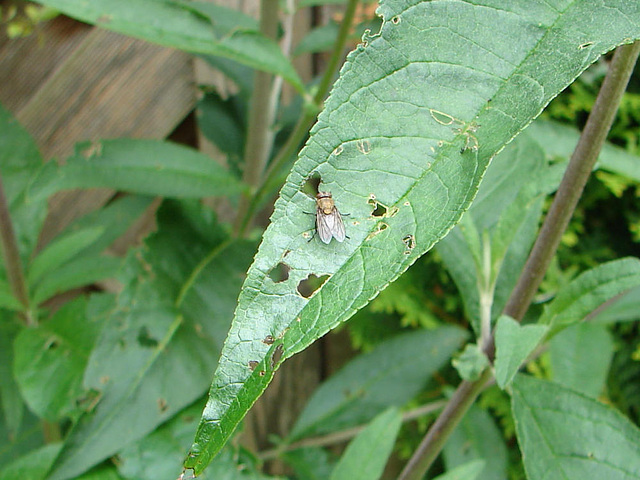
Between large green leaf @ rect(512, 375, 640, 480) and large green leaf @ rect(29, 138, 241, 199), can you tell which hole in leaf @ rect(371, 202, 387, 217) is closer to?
large green leaf @ rect(512, 375, 640, 480)

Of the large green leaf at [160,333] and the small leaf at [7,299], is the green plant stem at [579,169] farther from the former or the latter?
the small leaf at [7,299]

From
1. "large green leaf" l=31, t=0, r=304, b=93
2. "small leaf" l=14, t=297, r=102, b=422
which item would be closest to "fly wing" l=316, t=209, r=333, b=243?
"large green leaf" l=31, t=0, r=304, b=93

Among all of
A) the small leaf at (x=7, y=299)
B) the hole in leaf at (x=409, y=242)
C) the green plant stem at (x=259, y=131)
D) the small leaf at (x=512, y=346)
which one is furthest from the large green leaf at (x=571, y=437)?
the small leaf at (x=7, y=299)

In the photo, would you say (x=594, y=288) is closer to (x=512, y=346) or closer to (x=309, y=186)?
(x=512, y=346)

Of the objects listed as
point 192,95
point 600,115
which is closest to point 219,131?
point 192,95

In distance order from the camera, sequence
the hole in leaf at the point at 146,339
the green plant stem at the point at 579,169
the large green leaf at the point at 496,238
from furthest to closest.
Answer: the hole in leaf at the point at 146,339 → the large green leaf at the point at 496,238 → the green plant stem at the point at 579,169

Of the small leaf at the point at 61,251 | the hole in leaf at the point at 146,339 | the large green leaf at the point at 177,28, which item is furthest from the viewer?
the small leaf at the point at 61,251

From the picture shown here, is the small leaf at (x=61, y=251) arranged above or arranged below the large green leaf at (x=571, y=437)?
above
